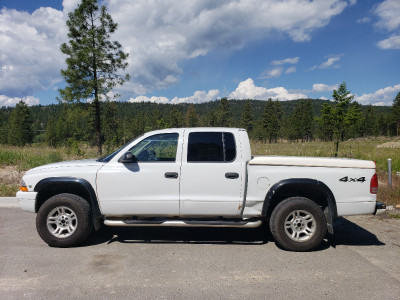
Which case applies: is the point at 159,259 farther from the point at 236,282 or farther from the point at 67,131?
the point at 67,131

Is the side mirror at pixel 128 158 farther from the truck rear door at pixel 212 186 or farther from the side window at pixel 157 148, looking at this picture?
the truck rear door at pixel 212 186

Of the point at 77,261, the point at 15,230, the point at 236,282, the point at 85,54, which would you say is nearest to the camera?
the point at 236,282

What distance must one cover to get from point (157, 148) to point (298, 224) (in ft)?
8.45

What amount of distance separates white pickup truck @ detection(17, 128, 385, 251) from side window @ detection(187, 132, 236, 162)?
0.02 meters

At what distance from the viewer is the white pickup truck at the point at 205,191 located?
4266mm

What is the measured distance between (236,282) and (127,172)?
2.25 metres

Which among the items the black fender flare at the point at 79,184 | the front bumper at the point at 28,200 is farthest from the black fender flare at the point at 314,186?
the front bumper at the point at 28,200

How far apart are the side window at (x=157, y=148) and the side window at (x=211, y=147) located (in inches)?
11.6

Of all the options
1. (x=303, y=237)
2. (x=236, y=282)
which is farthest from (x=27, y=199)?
(x=303, y=237)

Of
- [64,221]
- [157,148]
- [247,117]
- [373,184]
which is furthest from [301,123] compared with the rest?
[64,221]

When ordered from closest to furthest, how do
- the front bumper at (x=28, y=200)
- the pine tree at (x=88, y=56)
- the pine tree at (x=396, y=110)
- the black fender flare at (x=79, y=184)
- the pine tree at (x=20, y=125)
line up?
the black fender flare at (x=79, y=184) < the front bumper at (x=28, y=200) < the pine tree at (x=88, y=56) < the pine tree at (x=20, y=125) < the pine tree at (x=396, y=110)

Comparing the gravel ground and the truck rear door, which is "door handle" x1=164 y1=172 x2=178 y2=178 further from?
the gravel ground

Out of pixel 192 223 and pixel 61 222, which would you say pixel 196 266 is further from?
pixel 61 222

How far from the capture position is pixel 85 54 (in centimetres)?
1534
